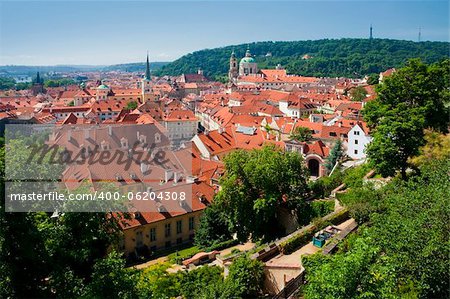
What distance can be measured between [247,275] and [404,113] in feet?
47.3

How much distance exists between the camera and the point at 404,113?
24.7m

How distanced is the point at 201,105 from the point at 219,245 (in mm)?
63814

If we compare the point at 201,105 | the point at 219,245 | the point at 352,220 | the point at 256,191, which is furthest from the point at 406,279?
the point at 201,105

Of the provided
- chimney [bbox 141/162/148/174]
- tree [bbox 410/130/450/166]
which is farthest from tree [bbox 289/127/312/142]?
tree [bbox 410/130/450/166]

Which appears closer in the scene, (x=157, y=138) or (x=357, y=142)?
(x=357, y=142)

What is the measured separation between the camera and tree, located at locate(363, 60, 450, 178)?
24.0m

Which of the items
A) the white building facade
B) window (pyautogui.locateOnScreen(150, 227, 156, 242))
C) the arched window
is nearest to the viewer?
window (pyautogui.locateOnScreen(150, 227, 156, 242))

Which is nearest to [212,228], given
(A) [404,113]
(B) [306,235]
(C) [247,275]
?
(B) [306,235]

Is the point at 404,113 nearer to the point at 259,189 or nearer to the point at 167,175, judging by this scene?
the point at 259,189

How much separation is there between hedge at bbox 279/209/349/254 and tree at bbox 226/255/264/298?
290 centimetres

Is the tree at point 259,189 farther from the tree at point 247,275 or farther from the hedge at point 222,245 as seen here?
the tree at point 247,275

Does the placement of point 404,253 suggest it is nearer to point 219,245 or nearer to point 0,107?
point 219,245

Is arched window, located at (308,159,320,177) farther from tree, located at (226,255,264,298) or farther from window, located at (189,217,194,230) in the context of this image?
tree, located at (226,255,264,298)

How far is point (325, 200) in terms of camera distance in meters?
27.3
